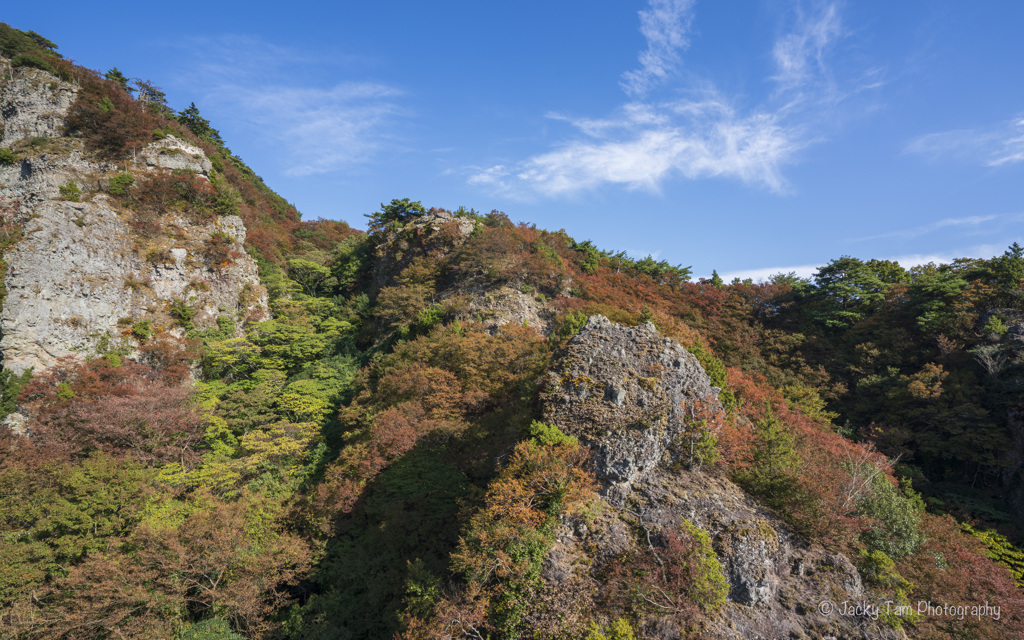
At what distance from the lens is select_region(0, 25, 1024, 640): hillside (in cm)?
955

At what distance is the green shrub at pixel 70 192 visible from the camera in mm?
22875

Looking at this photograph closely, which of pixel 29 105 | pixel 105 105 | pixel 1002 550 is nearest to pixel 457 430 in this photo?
pixel 1002 550

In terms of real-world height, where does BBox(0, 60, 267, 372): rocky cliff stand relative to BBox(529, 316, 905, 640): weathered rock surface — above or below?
above

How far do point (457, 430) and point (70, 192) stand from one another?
29.8m

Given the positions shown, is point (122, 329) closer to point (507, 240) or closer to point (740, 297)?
point (507, 240)

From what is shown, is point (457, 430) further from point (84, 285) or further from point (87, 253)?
point (87, 253)

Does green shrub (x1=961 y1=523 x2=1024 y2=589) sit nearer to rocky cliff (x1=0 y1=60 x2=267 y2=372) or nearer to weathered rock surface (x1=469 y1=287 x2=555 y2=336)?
weathered rock surface (x1=469 y1=287 x2=555 y2=336)

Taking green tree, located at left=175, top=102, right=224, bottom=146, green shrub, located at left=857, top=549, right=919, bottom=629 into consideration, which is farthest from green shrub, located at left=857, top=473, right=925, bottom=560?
green tree, located at left=175, top=102, right=224, bottom=146

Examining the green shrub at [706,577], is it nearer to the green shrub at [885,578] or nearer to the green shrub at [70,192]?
the green shrub at [885,578]

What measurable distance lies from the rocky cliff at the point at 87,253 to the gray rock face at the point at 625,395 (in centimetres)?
2711

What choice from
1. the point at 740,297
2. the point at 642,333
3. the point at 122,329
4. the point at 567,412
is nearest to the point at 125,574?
the point at 567,412

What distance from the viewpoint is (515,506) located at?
929 centimetres

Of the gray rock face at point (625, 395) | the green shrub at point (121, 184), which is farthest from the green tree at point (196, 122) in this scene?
the gray rock face at point (625, 395)

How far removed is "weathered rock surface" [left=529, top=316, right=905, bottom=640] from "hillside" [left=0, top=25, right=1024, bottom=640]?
8 centimetres
